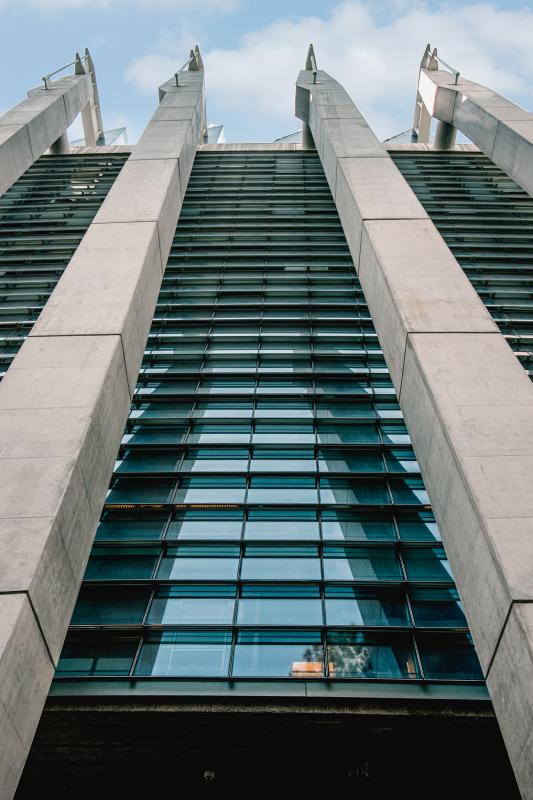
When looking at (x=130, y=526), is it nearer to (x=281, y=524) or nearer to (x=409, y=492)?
(x=281, y=524)

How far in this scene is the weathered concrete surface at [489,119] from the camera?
16.7m

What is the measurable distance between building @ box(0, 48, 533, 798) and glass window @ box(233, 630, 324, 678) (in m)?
0.03

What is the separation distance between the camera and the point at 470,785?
806 cm

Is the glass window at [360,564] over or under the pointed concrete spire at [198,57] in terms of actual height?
under

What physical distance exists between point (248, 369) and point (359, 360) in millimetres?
2377

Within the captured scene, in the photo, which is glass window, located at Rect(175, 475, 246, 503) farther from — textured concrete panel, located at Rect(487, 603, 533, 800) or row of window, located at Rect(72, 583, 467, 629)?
textured concrete panel, located at Rect(487, 603, 533, 800)

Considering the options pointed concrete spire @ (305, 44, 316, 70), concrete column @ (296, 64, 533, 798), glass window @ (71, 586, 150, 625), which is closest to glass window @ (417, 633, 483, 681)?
concrete column @ (296, 64, 533, 798)

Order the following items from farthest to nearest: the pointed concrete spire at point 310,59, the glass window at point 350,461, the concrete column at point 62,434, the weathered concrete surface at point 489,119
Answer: the pointed concrete spire at point 310,59, the weathered concrete surface at point 489,119, the glass window at point 350,461, the concrete column at point 62,434

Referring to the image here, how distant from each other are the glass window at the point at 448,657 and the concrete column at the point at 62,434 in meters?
4.34

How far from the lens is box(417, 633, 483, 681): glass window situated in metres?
7.63

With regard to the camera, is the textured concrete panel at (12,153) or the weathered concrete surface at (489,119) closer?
the weathered concrete surface at (489,119)

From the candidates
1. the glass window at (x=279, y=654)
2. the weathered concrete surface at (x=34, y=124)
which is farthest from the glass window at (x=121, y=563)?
the weathered concrete surface at (x=34, y=124)

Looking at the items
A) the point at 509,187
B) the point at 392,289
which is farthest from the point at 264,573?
the point at 509,187

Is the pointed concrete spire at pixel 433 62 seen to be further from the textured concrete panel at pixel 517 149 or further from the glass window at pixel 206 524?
the glass window at pixel 206 524
